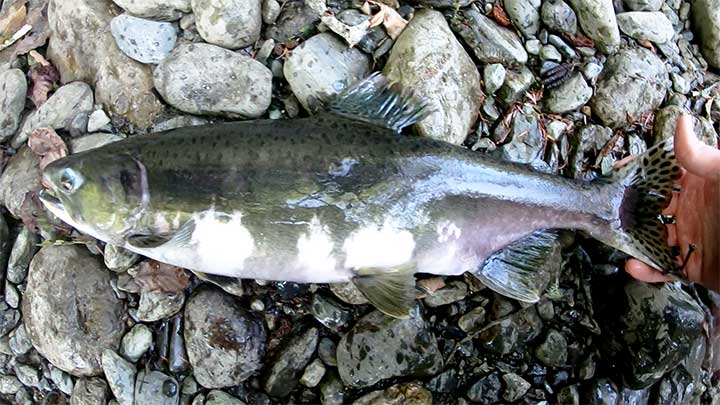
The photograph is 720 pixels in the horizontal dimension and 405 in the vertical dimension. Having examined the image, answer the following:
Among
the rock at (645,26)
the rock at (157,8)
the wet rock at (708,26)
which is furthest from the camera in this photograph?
the wet rock at (708,26)

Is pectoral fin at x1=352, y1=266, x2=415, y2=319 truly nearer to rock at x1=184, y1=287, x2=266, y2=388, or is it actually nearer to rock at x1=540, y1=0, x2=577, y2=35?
rock at x1=184, y1=287, x2=266, y2=388

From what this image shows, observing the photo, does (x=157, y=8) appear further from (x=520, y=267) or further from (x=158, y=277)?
(x=520, y=267)

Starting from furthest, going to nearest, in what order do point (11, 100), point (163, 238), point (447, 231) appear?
point (11, 100), point (447, 231), point (163, 238)

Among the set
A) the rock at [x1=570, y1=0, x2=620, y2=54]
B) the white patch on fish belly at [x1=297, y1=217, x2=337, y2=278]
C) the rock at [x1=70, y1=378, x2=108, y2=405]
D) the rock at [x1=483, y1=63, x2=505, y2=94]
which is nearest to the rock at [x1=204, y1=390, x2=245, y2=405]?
the rock at [x1=70, y1=378, x2=108, y2=405]

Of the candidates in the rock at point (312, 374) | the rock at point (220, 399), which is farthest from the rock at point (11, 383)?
the rock at point (312, 374)

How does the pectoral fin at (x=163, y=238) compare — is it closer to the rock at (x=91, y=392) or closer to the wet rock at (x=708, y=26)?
the rock at (x=91, y=392)

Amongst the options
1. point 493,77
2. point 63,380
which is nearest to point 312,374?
point 63,380
